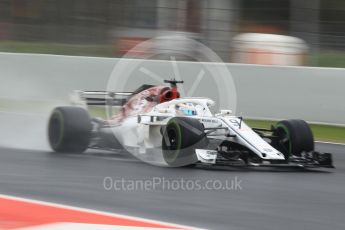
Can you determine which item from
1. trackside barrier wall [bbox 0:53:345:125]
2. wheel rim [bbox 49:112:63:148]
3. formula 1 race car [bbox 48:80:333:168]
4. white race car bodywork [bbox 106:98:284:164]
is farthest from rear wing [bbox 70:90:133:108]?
trackside barrier wall [bbox 0:53:345:125]

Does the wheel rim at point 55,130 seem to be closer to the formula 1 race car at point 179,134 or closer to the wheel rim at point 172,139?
the formula 1 race car at point 179,134

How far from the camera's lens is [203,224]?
19.8 feet

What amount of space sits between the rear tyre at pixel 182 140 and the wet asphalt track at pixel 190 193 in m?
0.13

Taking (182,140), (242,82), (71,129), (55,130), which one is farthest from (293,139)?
(242,82)

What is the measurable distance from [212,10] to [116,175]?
24.7 ft

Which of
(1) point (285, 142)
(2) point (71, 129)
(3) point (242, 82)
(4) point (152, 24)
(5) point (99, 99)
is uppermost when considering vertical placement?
(4) point (152, 24)

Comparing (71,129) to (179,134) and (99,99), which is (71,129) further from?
(179,134)

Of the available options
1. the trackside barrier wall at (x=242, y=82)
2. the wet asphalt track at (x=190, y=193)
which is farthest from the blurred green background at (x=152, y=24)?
the wet asphalt track at (x=190, y=193)

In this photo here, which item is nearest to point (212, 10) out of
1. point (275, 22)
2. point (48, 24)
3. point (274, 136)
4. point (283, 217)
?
point (275, 22)

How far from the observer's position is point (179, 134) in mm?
8492

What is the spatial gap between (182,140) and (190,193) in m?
1.22

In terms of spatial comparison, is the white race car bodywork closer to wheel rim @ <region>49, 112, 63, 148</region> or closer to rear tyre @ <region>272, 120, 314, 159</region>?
rear tyre @ <region>272, 120, 314, 159</region>

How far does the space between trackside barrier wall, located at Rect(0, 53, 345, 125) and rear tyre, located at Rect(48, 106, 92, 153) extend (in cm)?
317

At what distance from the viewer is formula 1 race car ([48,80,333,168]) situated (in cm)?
860
